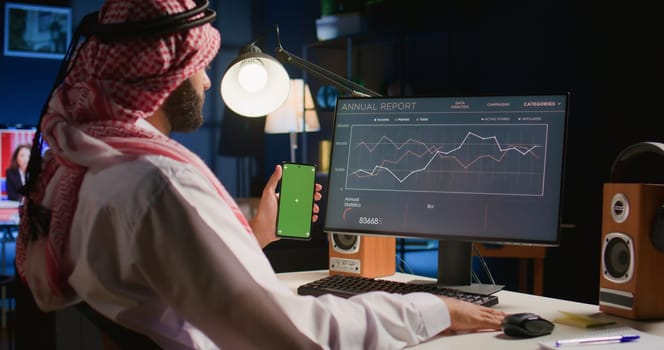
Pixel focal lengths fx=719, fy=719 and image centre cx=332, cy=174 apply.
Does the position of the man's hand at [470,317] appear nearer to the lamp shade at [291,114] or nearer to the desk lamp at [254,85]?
the desk lamp at [254,85]

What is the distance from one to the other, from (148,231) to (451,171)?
941 millimetres

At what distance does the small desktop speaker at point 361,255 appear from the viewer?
1.99 meters

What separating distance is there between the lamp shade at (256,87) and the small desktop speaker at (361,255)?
0.45 m

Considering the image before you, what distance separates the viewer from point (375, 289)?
163 cm

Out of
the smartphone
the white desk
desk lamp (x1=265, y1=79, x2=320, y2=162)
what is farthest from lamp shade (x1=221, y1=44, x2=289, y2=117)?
desk lamp (x1=265, y1=79, x2=320, y2=162)

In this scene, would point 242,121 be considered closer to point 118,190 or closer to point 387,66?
point 387,66

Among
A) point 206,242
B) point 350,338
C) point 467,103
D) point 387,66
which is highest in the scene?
point 387,66

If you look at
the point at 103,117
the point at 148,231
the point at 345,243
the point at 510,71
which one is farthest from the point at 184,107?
the point at 510,71

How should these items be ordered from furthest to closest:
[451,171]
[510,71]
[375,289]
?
1. [510,71]
2. [451,171]
3. [375,289]

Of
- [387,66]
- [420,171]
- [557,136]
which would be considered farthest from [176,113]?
[387,66]

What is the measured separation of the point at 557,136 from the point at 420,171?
1.09 feet

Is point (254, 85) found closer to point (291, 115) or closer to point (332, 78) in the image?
point (332, 78)

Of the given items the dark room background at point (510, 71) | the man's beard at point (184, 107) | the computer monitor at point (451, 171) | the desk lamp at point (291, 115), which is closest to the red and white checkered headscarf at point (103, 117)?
the man's beard at point (184, 107)

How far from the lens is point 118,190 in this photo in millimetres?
975
